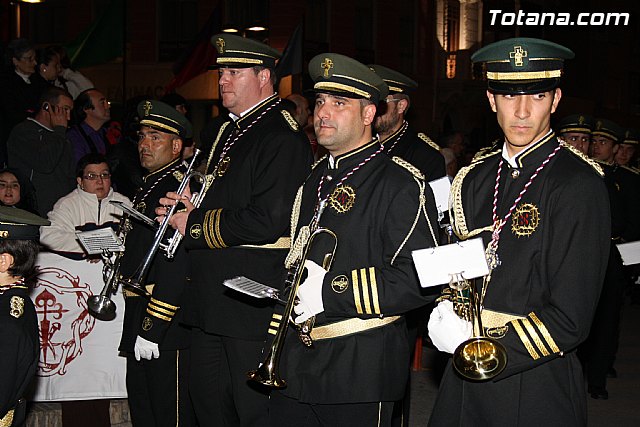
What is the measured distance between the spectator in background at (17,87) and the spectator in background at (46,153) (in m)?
0.58

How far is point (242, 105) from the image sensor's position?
5.62 meters

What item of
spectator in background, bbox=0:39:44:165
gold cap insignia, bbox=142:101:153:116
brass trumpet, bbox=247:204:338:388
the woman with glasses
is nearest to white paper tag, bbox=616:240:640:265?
brass trumpet, bbox=247:204:338:388

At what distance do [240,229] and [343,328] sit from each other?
43.7 inches

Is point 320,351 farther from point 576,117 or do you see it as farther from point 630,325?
point 630,325

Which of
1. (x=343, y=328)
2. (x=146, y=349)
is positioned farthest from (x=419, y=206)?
(x=146, y=349)

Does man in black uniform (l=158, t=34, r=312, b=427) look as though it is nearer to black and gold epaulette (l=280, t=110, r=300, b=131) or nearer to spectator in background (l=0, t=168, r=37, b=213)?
black and gold epaulette (l=280, t=110, r=300, b=131)

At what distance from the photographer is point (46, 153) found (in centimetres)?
883

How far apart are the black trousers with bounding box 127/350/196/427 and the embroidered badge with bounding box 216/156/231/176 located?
3.94 feet

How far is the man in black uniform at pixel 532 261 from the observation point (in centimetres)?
350

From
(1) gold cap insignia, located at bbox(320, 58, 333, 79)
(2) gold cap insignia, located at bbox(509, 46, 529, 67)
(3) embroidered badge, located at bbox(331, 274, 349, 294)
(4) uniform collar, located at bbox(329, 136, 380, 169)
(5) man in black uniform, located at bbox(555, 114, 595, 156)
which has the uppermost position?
(2) gold cap insignia, located at bbox(509, 46, 529, 67)

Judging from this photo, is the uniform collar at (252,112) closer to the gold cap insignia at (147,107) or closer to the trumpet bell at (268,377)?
the gold cap insignia at (147,107)

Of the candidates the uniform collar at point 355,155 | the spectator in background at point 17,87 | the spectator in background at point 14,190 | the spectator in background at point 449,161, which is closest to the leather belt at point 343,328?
the uniform collar at point 355,155

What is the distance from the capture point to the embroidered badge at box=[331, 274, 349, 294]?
166 inches

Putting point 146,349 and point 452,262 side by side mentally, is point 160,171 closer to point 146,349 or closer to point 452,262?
point 146,349
